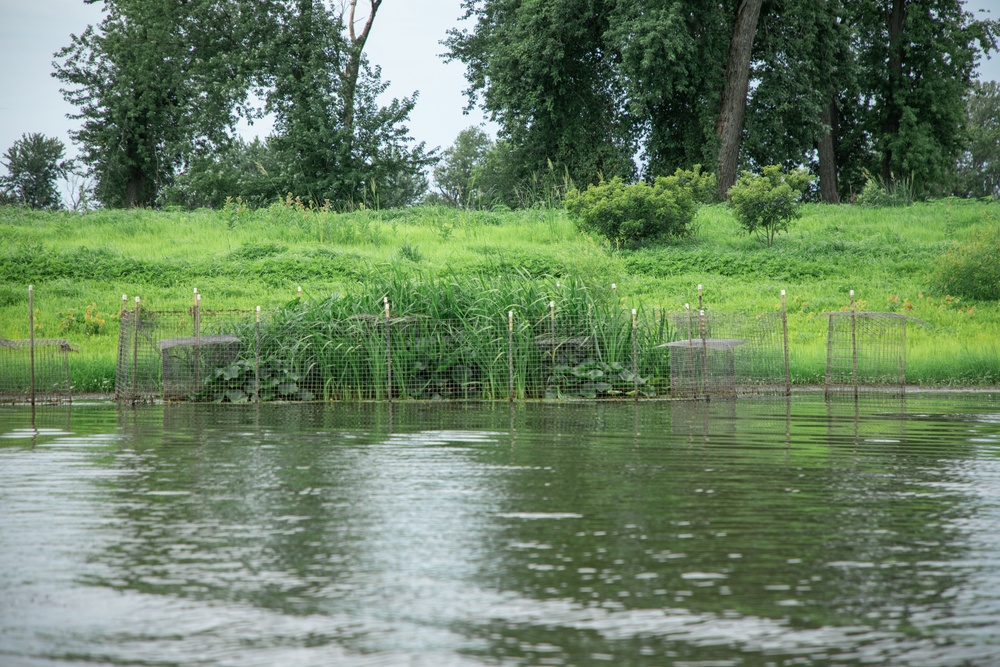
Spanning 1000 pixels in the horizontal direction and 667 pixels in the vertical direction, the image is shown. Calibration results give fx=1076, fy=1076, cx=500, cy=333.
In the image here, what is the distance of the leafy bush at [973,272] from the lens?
25.0 m

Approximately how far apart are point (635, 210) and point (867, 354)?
9.90m

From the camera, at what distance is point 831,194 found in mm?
43875

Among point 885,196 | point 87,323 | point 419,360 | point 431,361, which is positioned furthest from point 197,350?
point 885,196

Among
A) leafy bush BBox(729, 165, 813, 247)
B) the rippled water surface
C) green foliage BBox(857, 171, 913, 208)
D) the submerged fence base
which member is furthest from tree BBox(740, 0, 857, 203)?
the rippled water surface

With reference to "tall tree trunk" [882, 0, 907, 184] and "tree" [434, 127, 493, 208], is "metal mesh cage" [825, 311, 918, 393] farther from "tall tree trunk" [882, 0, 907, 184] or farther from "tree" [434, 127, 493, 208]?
"tree" [434, 127, 493, 208]

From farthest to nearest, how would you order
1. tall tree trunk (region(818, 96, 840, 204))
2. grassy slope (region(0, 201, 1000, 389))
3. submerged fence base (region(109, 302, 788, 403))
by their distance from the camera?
tall tree trunk (region(818, 96, 840, 204)) < grassy slope (region(0, 201, 1000, 389)) < submerged fence base (region(109, 302, 788, 403))

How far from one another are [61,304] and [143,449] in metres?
16.2

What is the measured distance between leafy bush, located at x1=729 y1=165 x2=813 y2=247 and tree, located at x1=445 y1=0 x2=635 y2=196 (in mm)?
10077

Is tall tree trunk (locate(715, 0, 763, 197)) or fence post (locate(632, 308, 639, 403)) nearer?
fence post (locate(632, 308, 639, 403))

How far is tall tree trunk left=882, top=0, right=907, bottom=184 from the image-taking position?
4372 centimetres

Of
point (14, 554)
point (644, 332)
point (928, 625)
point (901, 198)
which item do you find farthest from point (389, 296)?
point (901, 198)

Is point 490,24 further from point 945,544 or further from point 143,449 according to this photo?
point 945,544

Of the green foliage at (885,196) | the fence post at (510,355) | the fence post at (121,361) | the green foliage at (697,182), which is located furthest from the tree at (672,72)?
the fence post at (121,361)

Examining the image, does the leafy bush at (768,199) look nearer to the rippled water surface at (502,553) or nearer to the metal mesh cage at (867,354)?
the metal mesh cage at (867,354)
